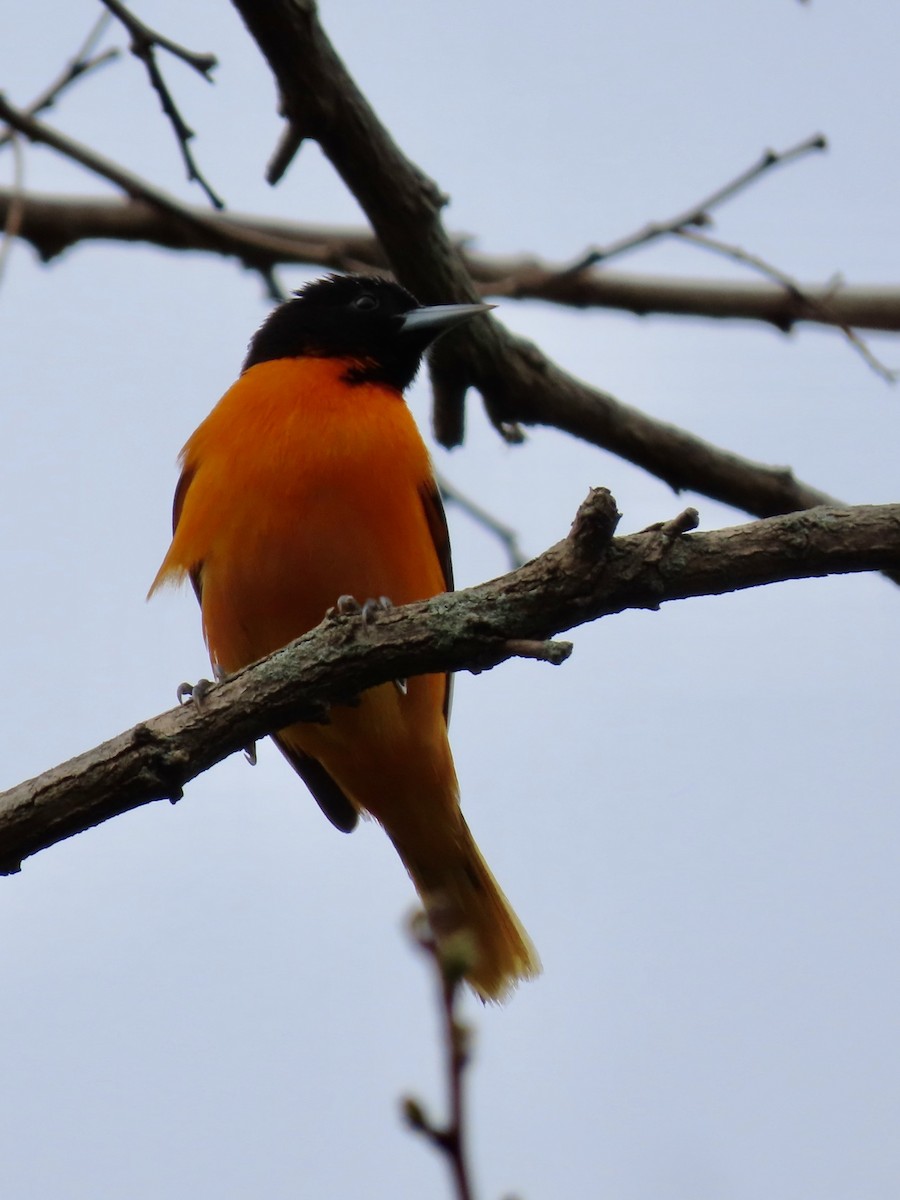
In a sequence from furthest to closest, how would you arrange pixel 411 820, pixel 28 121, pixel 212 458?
1. pixel 411 820
2. pixel 212 458
3. pixel 28 121

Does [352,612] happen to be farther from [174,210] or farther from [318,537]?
[174,210]

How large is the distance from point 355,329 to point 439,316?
687 mm

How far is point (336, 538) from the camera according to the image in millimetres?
5012

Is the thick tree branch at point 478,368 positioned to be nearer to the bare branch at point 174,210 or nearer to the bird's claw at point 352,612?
the bare branch at point 174,210

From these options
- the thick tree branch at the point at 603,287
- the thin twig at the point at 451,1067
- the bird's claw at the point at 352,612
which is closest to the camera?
the thin twig at the point at 451,1067

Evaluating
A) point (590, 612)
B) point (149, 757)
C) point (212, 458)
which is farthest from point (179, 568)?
point (590, 612)

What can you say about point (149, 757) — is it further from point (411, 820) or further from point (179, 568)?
point (411, 820)

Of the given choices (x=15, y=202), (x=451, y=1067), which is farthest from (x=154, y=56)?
(x=451, y=1067)

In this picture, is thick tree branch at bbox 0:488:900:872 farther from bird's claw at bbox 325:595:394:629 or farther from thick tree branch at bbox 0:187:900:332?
thick tree branch at bbox 0:187:900:332

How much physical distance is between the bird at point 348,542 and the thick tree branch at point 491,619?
3.33ft

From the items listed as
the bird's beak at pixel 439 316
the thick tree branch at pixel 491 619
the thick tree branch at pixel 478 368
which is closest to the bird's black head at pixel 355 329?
the bird's beak at pixel 439 316

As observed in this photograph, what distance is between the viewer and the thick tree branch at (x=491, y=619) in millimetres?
3477

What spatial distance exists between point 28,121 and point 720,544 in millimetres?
2914

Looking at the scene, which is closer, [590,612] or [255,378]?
[590,612]
